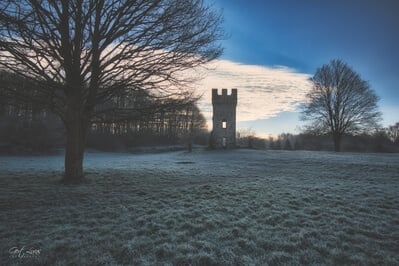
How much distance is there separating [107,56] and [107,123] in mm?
2620

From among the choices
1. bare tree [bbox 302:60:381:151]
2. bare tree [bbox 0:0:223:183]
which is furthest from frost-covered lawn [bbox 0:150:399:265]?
bare tree [bbox 302:60:381:151]

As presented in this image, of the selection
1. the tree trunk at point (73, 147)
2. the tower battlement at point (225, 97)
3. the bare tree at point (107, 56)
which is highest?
the tower battlement at point (225, 97)

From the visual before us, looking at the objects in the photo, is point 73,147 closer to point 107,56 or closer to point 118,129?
point 107,56

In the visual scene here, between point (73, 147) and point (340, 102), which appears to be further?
point (340, 102)

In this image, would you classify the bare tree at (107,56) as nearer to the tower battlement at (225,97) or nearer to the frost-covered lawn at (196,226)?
the frost-covered lawn at (196,226)

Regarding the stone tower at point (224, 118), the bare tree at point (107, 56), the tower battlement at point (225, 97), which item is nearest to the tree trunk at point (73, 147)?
the bare tree at point (107, 56)

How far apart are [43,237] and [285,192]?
623 cm

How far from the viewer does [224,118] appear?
115 feet

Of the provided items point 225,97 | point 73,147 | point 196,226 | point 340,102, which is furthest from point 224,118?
point 196,226

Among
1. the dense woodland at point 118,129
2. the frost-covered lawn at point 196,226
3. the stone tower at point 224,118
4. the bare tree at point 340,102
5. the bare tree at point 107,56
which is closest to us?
the frost-covered lawn at point 196,226

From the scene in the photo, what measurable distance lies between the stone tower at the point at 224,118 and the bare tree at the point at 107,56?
85.3ft

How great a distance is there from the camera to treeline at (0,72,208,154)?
313 inches

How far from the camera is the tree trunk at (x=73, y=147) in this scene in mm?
7855

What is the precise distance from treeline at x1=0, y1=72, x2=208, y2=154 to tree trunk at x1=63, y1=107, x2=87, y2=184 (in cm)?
84
